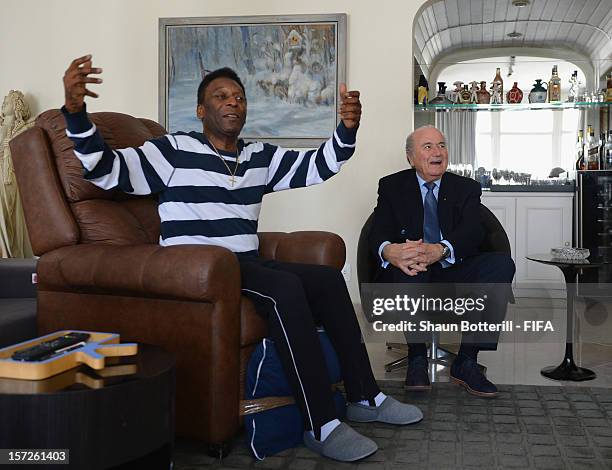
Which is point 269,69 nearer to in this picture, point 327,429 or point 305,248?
point 305,248

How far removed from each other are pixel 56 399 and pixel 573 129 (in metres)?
6.04

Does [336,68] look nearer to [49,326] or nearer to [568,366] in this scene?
[568,366]

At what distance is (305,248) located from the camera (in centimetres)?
263

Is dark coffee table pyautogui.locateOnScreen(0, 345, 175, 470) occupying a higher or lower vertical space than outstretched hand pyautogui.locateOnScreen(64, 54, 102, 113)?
lower

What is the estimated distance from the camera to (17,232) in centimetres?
442

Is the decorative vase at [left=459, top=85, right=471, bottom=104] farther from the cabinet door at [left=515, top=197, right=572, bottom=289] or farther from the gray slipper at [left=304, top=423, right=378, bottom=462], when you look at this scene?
the gray slipper at [left=304, top=423, right=378, bottom=462]

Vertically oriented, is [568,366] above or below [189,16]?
below

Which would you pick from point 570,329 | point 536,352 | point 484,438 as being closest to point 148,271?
point 484,438

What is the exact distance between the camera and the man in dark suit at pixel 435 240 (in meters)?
2.77

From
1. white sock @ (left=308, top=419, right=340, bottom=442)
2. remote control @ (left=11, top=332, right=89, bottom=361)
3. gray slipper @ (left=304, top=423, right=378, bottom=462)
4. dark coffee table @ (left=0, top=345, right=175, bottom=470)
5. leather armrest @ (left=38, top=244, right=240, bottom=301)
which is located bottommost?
gray slipper @ (left=304, top=423, right=378, bottom=462)

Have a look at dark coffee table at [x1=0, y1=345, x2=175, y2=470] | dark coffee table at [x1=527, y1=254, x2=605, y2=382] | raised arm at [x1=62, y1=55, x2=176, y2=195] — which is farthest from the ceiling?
dark coffee table at [x1=0, y1=345, x2=175, y2=470]

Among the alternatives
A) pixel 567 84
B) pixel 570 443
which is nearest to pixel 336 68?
pixel 567 84

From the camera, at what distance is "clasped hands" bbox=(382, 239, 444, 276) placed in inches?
109

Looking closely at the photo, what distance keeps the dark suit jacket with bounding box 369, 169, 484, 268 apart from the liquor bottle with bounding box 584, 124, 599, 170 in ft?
11.0
